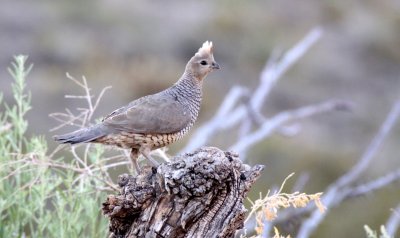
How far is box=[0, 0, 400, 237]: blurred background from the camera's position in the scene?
11523mm

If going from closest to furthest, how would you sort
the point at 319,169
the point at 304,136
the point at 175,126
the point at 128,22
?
the point at 175,126
the point at 319,169
the point at 304,136
the point at 128,22

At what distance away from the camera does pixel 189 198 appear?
3.42 meters

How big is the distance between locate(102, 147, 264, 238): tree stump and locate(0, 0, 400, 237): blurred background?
6903 millimetres

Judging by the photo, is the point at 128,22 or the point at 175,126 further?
the point at 128,22

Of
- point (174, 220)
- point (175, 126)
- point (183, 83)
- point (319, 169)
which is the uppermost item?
point (319, 169)

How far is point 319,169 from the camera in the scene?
31.9 feet

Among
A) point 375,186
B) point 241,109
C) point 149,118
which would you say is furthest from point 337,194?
point 149,118

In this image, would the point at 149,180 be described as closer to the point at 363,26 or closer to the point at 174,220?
the point at 174,220

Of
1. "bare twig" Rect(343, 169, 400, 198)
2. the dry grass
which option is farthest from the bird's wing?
"bare twig" Rect(343, 169, 400, 198)

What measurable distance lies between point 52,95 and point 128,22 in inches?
91.4

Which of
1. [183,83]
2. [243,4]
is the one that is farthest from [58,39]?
[183,83]

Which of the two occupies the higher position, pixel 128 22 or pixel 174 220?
pixel 128 22

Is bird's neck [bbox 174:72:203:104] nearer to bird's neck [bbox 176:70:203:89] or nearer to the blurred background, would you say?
bird's neck [bbox 176:70:203:89]

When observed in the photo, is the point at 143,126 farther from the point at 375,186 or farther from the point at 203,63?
the point at 375,186
